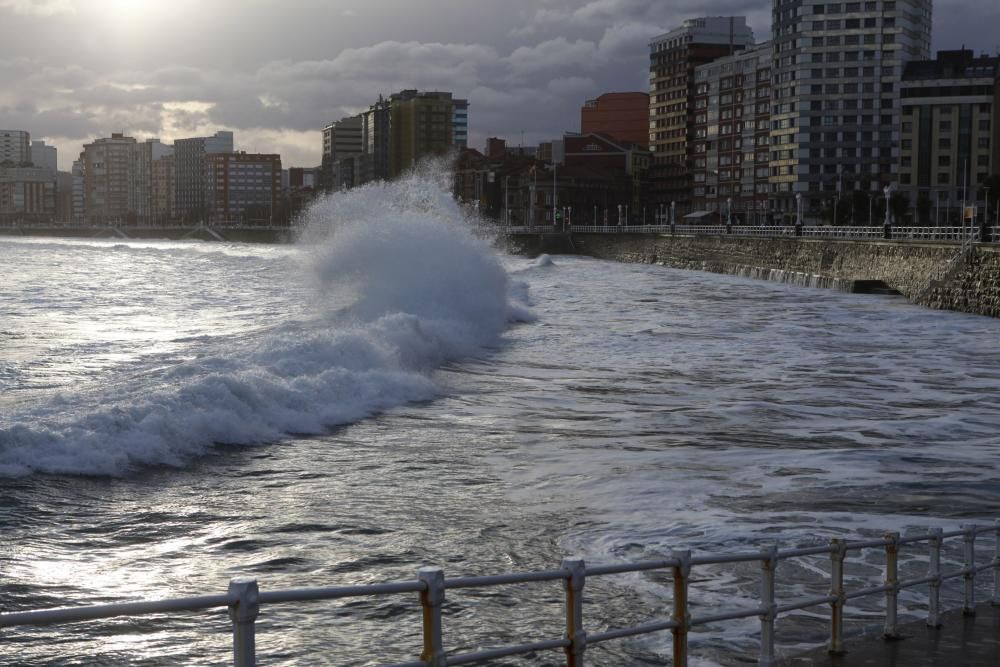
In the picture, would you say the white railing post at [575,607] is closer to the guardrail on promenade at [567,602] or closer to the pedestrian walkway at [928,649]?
the guardrail on promenade at [567,602]

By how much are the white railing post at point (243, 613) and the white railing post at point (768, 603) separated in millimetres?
2612

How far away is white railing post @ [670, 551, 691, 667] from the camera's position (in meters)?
5.21

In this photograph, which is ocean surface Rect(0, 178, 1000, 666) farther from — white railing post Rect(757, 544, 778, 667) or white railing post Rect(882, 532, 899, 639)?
white railing post Rect(757, 544, 778, 667)

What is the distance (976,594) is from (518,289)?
42066 mm

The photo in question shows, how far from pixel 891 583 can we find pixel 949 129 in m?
120

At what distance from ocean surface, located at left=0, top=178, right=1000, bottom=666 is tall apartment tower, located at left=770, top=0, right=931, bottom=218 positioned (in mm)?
100815

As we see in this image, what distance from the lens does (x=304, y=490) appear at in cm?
1152

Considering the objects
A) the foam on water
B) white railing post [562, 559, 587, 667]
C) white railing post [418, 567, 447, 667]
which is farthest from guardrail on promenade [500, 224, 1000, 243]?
white railing post [418, 567, 447, 667]

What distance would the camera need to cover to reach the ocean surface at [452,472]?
310 inches

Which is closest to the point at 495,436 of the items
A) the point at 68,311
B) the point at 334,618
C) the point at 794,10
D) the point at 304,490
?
the point at 304,490

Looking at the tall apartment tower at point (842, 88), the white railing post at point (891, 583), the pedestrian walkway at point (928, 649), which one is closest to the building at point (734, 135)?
the tall apartment tower at point (842, 88)

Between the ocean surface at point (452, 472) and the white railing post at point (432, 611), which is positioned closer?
the white railing post at point (432, 611)

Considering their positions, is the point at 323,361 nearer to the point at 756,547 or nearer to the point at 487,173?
the point at 756,547

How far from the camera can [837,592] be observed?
641cm
